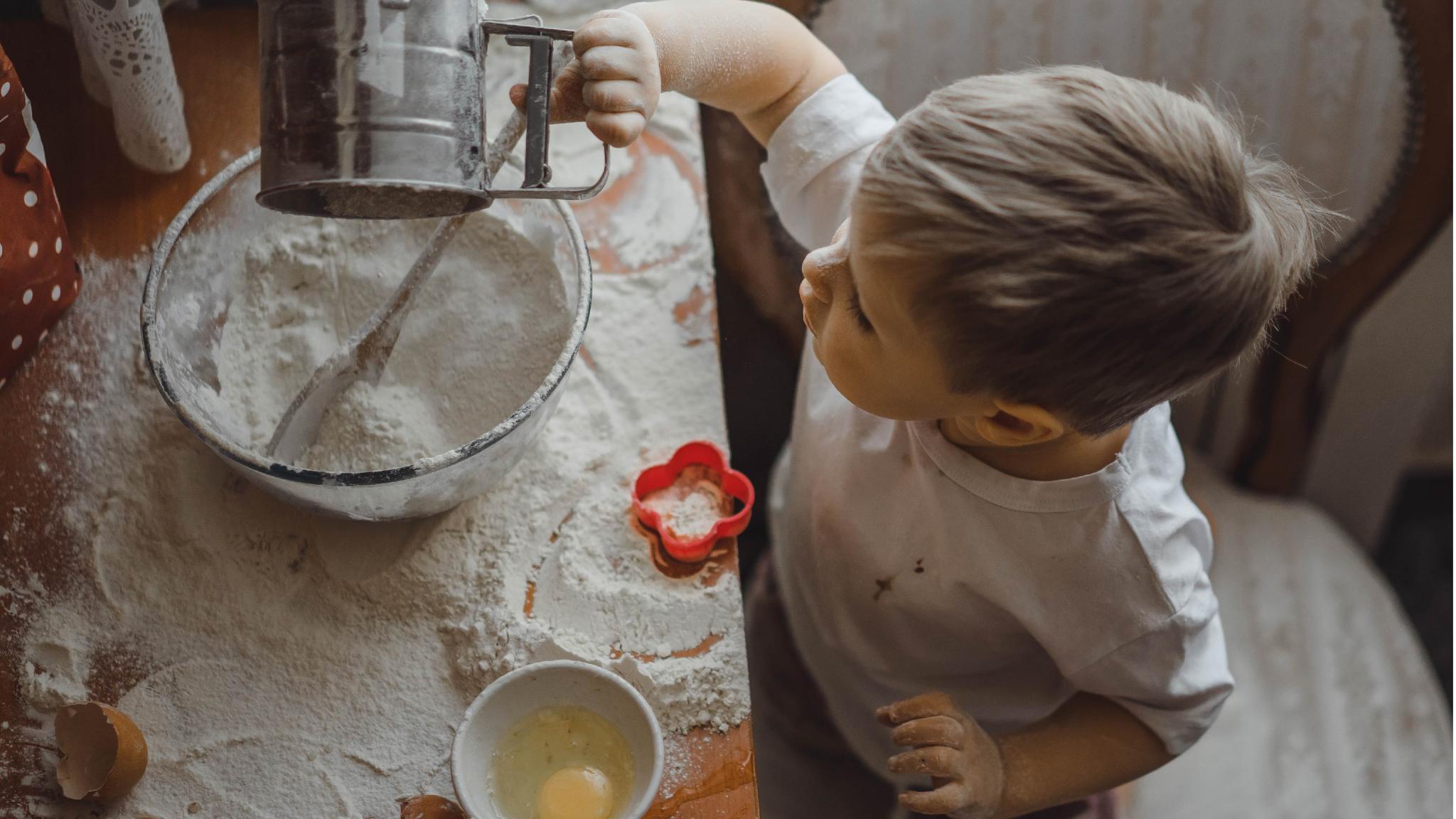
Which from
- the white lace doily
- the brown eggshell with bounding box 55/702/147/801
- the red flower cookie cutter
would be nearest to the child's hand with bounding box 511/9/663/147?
the red flower cookie cutter

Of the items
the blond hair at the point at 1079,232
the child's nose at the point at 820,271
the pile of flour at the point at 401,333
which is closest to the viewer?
the blond hair at the point at 1079,232

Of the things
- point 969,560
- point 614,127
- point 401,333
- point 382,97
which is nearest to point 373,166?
point 382,97

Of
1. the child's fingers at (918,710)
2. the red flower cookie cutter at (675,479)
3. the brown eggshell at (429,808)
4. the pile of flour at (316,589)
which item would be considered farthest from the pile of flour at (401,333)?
the child's fingers at (918,710)

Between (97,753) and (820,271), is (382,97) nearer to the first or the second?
(820,271)

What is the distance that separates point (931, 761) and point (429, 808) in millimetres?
333

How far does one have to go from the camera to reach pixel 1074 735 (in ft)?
2.47

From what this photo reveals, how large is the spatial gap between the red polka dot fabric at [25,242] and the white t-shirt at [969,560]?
1.81 ft

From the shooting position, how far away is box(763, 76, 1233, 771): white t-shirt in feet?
2.27

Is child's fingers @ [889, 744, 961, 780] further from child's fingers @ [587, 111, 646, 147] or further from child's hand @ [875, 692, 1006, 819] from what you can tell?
child's fingers @ [587, 111, 646, 147]

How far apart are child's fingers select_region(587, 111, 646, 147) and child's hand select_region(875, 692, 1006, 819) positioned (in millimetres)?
418

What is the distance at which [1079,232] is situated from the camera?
1.67ft

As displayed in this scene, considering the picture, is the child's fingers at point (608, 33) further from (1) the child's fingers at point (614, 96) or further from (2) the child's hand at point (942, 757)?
(2) the child's hand at point (942, 757)

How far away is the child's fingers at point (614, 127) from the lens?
64 cm

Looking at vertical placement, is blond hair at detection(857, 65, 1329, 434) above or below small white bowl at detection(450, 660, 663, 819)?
above
